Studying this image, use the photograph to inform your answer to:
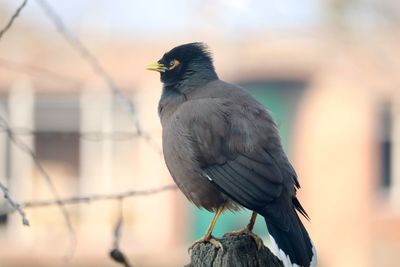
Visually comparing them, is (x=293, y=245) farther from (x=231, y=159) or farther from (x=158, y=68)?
(x=158, y=68)

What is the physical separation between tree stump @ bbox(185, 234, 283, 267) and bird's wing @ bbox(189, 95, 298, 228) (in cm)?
44

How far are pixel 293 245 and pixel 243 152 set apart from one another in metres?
0.59

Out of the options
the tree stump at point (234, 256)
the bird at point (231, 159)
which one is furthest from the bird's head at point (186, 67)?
the tree stump at point (234, 256)

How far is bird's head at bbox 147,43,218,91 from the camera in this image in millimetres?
4691

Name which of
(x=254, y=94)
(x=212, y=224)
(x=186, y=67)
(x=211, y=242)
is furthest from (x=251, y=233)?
(x=254, y=94)

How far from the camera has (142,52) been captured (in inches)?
775

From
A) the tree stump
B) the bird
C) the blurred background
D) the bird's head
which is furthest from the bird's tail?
the blurred background

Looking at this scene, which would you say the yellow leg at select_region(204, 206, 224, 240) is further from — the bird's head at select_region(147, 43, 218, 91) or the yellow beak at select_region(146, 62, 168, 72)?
the yellow beak at select_region(146, 62, 168, 72)

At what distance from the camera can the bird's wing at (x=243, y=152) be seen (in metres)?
3.83

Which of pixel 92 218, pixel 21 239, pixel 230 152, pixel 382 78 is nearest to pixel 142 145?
pixel 92 218

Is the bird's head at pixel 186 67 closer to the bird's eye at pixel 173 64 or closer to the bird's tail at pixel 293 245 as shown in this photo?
the bird's eye at pixel 173 64

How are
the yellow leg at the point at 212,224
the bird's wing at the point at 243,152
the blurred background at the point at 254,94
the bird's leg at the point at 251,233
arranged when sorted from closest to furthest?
the bird's leg at the point at 251,233, the yellow leg at the point at 212,224, the bird's wing at the point at 243,152, the blurred background at the point at 254,94

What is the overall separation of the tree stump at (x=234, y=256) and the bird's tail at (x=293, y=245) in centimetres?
13

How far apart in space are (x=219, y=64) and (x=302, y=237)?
53.7ft
